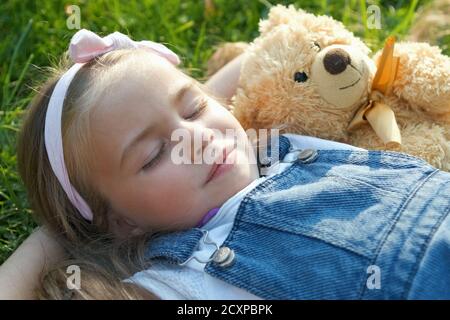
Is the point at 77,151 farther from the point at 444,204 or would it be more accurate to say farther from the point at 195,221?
the point at 444,204

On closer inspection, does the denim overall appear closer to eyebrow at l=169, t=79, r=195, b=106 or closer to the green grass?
eyebrow at l=169, t=79, r=195, b=106

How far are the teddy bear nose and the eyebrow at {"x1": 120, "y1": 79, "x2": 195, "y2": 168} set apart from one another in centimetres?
35

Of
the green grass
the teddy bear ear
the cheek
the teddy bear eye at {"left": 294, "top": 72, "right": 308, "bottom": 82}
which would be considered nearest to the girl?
the cheek

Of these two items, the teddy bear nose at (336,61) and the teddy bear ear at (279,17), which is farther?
the teddy bear ear at (279,17)

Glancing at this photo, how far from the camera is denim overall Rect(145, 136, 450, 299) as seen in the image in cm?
128

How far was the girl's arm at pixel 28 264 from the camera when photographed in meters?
1.43

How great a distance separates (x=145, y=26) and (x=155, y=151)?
1.07 meters

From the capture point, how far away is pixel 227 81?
197 centimetres

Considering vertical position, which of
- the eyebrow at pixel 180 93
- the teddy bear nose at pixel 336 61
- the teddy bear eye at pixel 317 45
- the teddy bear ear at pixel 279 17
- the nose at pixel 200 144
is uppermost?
the teddy bear ear at pixel 279 17

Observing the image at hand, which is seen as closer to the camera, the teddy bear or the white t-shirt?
the white t-shirt

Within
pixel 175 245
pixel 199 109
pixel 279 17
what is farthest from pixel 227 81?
pixel 175 245

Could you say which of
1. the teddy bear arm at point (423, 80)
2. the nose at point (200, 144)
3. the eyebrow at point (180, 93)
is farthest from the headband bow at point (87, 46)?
the teddy bear arm at point (423, 80)

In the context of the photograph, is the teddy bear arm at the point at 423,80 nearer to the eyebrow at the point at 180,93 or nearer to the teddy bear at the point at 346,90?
the teddy bear at the point at 346,90
